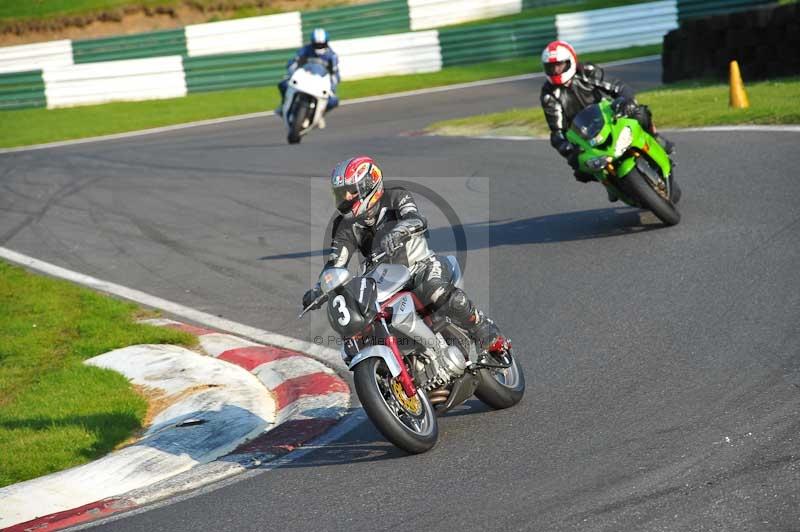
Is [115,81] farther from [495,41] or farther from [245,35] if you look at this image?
[495,41]

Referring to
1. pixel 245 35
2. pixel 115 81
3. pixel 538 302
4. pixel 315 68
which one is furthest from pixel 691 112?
pixel 245 35

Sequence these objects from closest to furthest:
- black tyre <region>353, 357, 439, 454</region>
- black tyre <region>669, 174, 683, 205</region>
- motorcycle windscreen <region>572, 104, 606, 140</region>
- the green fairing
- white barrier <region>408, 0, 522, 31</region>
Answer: black tyre <region>353, 357, 439, 454</region>
the green fairing
motorcycle windscreen <region>572, 104, 606, 140</region>
black tyre <region>669, 174, 683, 205</region>
white barrier <region>408, 0, 522, 31</region>

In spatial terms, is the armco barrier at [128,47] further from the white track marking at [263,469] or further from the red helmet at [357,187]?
the red helmet at [357,187]

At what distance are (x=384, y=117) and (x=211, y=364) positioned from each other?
13.5 metres

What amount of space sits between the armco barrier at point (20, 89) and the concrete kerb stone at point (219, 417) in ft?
61.8

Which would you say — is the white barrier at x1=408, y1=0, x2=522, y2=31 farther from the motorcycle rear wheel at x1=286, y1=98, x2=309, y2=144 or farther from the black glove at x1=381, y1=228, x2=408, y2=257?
the black glove at x1=381, y1=228, x2=408, y2=257

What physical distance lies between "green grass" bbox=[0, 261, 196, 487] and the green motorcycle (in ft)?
12.9

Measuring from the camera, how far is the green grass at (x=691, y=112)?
14023mm

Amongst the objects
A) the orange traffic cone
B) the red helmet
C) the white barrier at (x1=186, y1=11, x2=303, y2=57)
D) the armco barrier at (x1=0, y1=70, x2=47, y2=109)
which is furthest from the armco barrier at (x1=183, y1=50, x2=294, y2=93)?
the red helmet

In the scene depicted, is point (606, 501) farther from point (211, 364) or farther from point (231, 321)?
point (231, 321)

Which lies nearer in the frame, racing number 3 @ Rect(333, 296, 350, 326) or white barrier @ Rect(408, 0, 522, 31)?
racing number 3 @ Rect(333, 296, 350, 326)

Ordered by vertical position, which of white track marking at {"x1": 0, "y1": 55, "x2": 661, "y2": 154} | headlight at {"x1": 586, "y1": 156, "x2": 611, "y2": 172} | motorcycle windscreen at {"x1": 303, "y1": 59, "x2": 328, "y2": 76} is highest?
motorcycle windscreen at {"x1": 303, "y1": 59, "x2": 328, "y2": 76}

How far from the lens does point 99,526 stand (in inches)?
208

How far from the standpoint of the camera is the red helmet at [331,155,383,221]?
6.04 m
